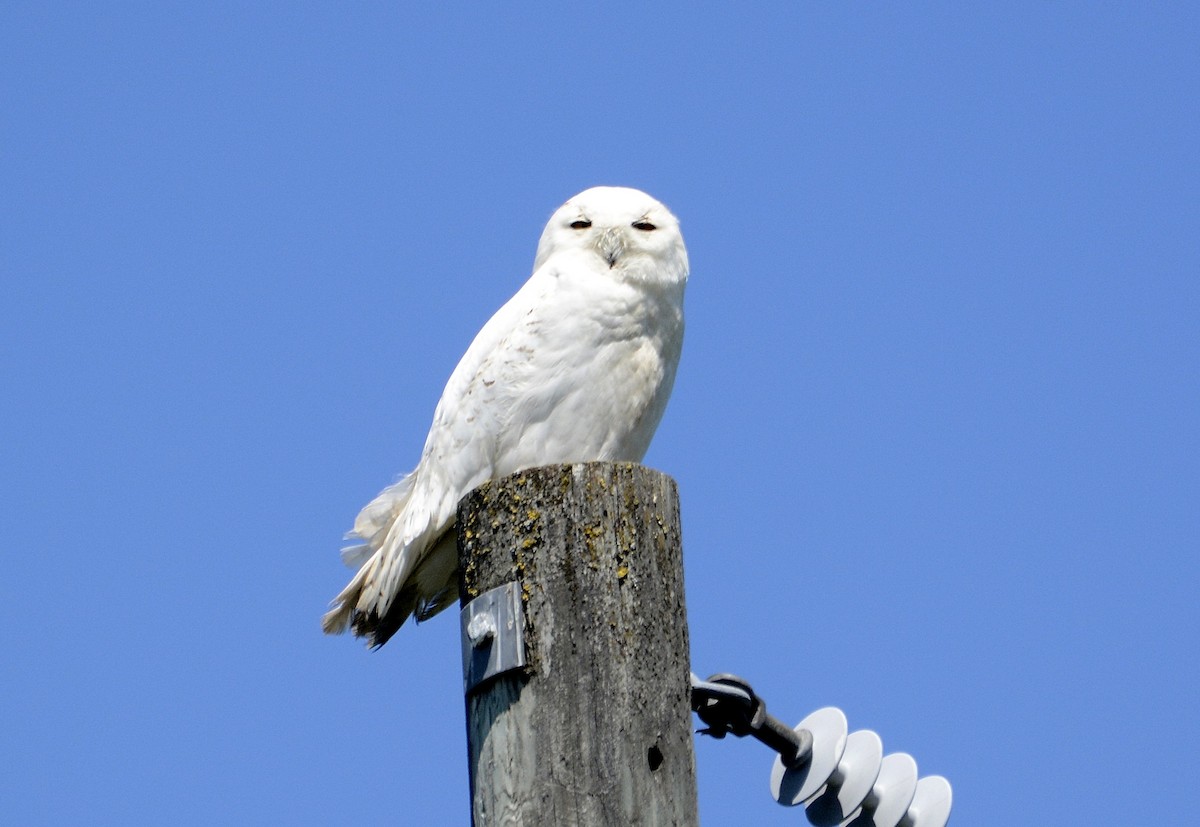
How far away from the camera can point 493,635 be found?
2861 millimetres

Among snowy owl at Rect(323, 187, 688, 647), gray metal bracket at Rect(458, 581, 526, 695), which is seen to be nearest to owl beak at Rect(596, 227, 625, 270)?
snowy owl at Rect(323, 187, 688, 647)

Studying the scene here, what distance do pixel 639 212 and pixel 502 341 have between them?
752mm

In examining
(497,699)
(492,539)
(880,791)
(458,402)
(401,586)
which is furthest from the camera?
(458,402)

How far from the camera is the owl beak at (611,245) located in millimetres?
5562

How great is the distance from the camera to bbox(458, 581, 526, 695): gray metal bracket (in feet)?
9.22

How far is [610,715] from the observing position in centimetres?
270

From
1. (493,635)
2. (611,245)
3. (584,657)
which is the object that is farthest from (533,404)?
(584,657)

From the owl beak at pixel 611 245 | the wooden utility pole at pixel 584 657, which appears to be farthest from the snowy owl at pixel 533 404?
the wooden utility pole at pixel 584 657

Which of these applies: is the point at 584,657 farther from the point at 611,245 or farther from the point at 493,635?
the point at 611,245

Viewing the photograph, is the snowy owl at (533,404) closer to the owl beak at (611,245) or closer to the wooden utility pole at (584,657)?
the owl beak at (611,245)

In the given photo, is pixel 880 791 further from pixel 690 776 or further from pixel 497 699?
pixel 497 699

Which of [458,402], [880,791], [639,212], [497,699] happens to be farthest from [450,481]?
[497,699]

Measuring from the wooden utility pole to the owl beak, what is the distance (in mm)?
2585

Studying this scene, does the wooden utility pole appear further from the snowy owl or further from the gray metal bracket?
the snowy owl
